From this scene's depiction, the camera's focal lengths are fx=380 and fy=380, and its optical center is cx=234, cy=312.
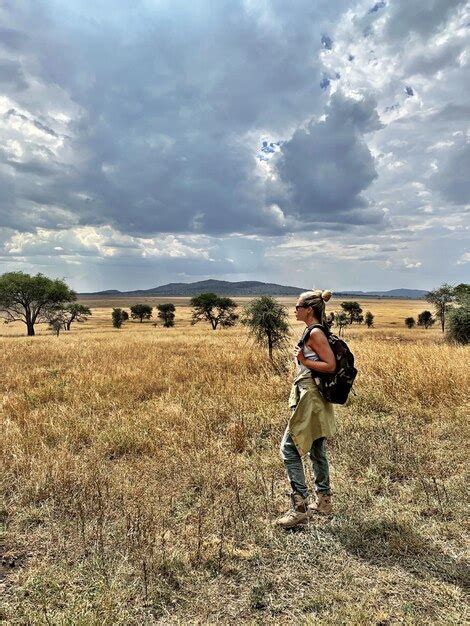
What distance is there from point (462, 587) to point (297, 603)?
128 cm

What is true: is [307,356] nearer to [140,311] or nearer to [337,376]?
[337,376]

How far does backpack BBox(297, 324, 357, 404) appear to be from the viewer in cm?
370

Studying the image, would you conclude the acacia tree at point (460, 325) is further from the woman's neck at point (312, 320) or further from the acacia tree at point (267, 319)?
the woman's neck at point (312, 320)

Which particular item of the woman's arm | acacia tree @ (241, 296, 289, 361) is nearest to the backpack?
the woman's arm

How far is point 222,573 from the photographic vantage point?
3148 mm

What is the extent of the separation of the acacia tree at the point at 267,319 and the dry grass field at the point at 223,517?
24.1 feet

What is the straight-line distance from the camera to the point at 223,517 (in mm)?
3797

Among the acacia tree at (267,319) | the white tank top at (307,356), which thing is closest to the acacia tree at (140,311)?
the acacia tree at (267,319)

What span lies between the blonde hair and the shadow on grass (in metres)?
2.04

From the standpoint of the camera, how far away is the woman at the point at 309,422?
3.74m

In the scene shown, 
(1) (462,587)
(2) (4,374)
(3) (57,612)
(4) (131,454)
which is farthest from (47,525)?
(2) (4,374)

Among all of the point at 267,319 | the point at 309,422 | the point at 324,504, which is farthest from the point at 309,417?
the point at 267,319

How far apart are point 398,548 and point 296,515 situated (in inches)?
36.6

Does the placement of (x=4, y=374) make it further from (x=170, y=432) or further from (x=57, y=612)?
(x=57, y=612)
